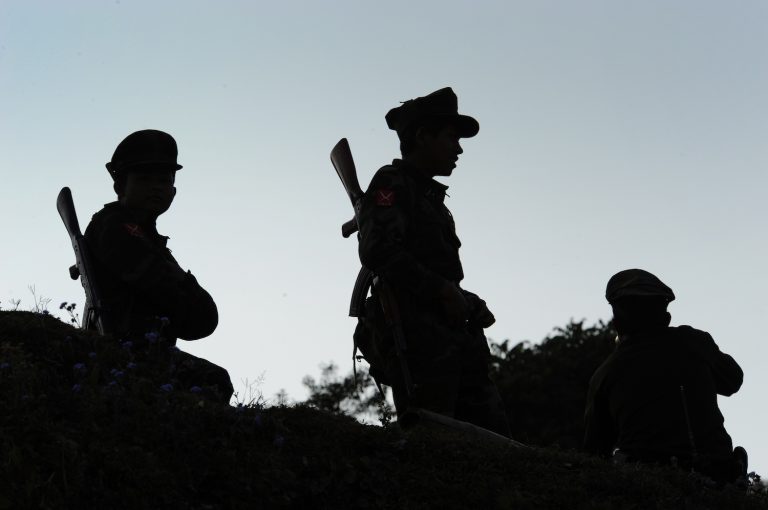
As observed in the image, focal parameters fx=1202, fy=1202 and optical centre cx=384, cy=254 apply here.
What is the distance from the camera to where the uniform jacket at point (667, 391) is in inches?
317

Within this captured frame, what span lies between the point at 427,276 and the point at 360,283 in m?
0.76

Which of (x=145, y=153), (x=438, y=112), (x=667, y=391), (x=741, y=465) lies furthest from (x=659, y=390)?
(x=145, y=153)

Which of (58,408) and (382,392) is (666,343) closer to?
(382,392)

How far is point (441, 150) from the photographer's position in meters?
9.28

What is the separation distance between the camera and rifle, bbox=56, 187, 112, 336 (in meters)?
8.33

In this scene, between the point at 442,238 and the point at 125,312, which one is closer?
the point at 125,312

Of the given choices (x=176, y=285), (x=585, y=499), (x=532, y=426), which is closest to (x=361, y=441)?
(x=585, y=499)

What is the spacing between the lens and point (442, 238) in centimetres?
907

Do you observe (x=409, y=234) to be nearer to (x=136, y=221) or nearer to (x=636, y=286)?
(x=636, y=286)

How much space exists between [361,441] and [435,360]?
5.47 ft

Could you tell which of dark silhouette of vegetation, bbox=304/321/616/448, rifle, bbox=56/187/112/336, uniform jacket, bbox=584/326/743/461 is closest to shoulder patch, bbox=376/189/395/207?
uniform jacket, bbox=584/326/743/461

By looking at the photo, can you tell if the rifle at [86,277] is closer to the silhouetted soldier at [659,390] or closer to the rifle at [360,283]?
the rifle at [360,283]

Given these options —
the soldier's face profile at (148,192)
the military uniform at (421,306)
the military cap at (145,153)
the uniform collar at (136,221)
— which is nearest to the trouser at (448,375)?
the military uniform at (421,306)

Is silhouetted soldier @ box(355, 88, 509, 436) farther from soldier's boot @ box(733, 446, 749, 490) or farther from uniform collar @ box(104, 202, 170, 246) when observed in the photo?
soldier's boot @ box(733, 446, 749, 490)
